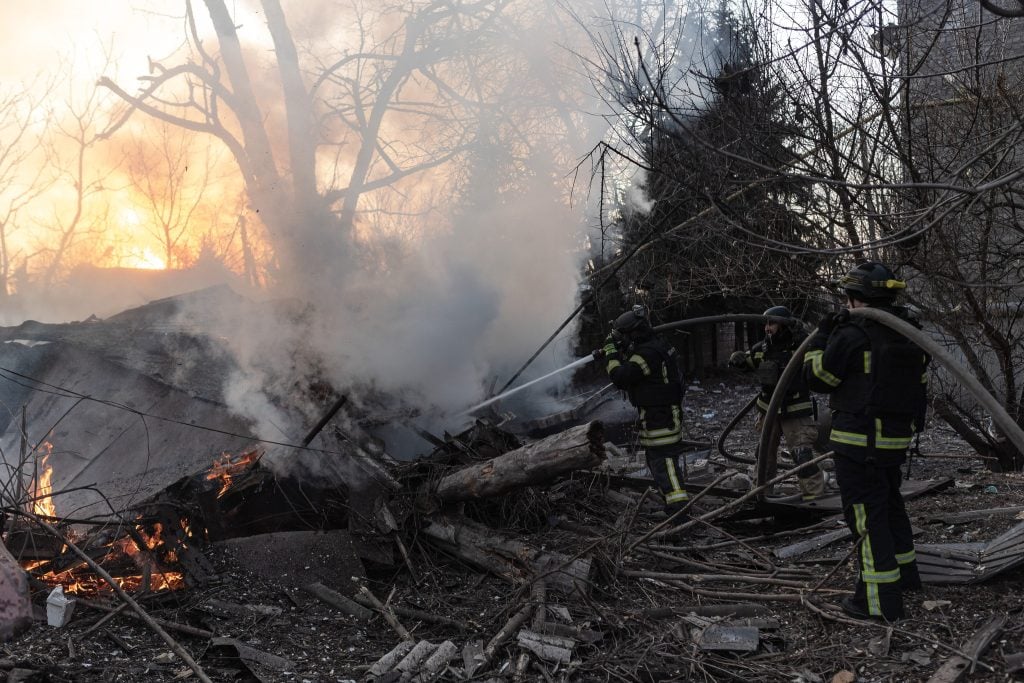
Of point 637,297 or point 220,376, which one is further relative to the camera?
point 637,297

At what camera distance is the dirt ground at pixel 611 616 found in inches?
140

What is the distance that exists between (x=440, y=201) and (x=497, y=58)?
2.09 meters

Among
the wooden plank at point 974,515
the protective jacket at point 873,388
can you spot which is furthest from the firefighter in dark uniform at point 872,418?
the wooden plank at point 974,515

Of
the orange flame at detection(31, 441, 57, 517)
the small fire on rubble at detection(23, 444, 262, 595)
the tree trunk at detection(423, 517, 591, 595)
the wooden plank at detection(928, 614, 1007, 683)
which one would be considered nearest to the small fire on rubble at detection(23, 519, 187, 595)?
the small fire on rubble at detection(23, 444, 262, 595)

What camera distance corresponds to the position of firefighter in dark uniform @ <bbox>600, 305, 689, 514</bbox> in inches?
227

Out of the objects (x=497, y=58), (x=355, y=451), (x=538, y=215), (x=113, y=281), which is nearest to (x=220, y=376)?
(x=355, y=451)

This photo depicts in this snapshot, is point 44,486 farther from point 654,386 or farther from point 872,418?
point 872,418

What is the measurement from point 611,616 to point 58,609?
2866 millimetres

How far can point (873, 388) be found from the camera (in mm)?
3824

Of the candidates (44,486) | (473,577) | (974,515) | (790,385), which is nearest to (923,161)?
(790,385)

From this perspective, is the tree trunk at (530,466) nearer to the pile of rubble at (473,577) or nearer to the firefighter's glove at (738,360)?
the pile of rubble at (473,577)

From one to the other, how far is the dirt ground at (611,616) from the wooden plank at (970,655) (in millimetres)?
35

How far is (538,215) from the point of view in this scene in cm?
982

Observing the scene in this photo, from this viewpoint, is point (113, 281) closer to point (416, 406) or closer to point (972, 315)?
point (416, 406)
